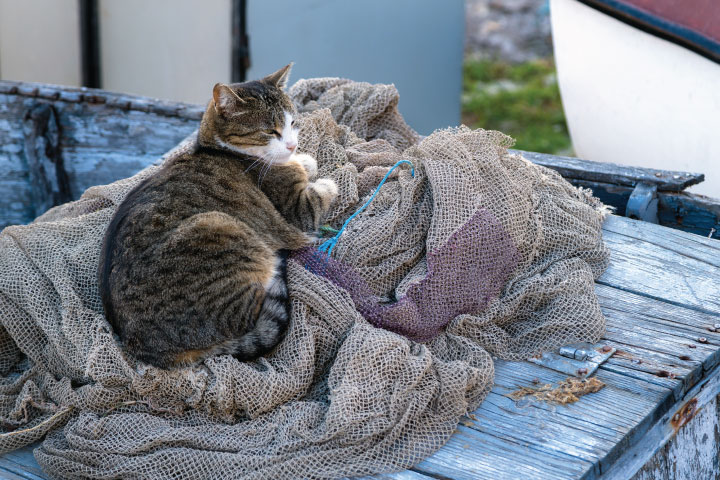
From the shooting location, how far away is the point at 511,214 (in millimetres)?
2344

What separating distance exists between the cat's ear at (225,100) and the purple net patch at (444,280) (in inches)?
22.8

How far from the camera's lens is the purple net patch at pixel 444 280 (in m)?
2.10

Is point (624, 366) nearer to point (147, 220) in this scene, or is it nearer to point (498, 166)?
point (498, 166)

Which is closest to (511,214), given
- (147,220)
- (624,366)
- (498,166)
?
(498,166)

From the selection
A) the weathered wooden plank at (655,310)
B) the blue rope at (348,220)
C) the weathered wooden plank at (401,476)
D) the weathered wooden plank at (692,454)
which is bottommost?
the weathered wooden plank at (692,454)

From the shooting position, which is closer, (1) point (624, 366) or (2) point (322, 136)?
(1) point (624, 366)

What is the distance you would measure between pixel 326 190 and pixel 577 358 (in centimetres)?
96

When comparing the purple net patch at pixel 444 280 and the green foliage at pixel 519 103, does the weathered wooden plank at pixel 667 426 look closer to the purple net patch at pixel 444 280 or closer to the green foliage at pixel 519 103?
the purple net patch at pixel 444 280

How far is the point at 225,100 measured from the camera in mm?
2445

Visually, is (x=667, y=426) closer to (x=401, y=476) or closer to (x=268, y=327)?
(x=401, y=476)

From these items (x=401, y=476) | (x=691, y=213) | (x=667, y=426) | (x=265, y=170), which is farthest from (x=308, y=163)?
(x=691, y=213)

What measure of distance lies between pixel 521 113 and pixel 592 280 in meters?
5.62

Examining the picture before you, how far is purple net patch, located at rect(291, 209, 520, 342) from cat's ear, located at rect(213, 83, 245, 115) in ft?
1.90

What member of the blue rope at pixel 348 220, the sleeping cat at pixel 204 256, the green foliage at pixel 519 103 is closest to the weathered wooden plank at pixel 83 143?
the sleeping cat at pixel 204 256
